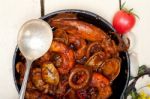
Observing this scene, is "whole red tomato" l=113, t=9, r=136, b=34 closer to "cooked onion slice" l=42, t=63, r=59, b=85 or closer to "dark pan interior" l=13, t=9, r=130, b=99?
"dark pan interior" l=13, t=9, r=130, b=99

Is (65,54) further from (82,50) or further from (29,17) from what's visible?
(29,17)

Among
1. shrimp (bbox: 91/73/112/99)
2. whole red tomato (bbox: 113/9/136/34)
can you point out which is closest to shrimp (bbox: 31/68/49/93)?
shrimp (bbox: 91/73/112/99)

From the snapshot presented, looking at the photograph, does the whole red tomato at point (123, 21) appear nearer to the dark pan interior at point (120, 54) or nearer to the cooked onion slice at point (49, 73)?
the dark pan interior at point (120, 54)

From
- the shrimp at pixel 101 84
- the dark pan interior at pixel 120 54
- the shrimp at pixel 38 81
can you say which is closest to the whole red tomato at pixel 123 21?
the dark pan interior at pixel 120 54

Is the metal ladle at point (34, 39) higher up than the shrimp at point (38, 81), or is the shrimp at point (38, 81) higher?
the metal ladle at point (34, 39)

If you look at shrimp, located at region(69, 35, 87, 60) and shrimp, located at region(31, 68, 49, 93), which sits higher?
shrimp, located at region(69, 35, 87, 60)

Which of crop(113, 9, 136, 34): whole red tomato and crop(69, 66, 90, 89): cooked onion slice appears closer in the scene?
crop(69, 66, 90, 89): cooked onion slice
